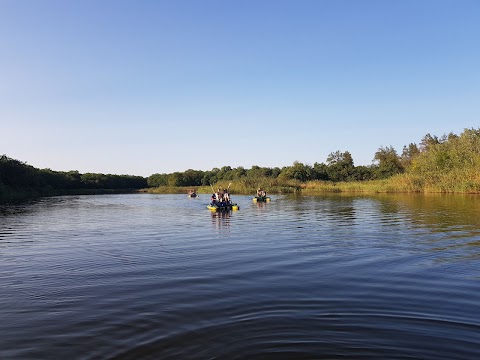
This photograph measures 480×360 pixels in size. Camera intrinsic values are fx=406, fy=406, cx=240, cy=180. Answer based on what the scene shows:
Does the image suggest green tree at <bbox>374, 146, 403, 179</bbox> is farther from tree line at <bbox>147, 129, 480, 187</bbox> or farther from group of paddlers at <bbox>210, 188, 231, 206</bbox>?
group of paddlers at <bbox>210, 188, 231, 206</bbox>

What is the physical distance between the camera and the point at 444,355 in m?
5.01

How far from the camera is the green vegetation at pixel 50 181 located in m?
72.2

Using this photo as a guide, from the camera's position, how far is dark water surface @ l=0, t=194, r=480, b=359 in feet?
17.7

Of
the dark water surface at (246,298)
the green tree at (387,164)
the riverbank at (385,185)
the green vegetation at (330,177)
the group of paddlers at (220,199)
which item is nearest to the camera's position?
the dark water surface at (246,298)

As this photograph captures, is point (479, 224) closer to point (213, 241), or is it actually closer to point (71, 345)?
point (213, 241)

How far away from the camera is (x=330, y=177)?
94812mm

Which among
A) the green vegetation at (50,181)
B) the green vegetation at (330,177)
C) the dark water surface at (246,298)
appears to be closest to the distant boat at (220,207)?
the dark water surface at (246,298)

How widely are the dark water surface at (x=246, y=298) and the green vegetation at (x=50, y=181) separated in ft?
205

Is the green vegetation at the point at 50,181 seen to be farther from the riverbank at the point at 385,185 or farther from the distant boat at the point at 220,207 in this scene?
the distant boat at the point at 220,207

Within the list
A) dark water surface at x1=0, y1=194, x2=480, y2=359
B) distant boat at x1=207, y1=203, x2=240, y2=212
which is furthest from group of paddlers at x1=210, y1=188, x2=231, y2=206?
dark water surface at x1=0, y1=194, x2=480, y2=359

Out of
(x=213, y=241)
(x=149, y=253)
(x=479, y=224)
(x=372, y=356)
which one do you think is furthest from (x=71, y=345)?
(x=479, y=224)

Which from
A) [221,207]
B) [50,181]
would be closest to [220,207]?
[221,207]

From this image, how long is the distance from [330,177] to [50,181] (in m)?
65.1

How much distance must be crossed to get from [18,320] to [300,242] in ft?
32.4
